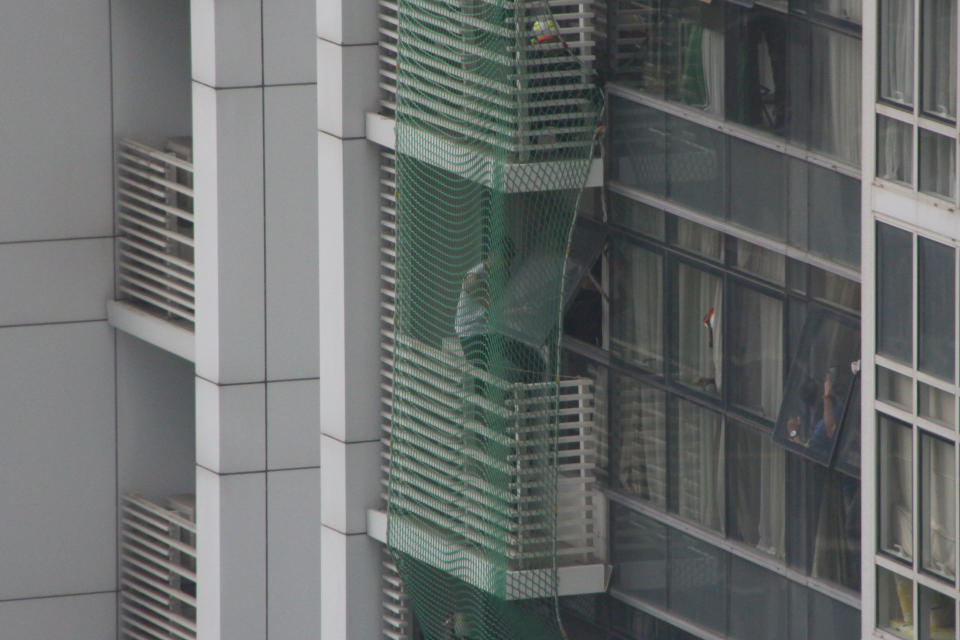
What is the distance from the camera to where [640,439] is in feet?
73.6

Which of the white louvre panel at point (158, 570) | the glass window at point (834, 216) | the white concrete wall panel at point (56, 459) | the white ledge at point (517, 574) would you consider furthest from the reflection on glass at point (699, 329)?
the white concrete wall panel at point (56, 459)

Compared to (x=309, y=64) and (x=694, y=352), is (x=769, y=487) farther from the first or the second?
(x=309, y=64)

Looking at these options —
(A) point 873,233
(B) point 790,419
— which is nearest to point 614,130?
(B) point 790,419

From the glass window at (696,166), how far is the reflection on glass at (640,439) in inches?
76.0

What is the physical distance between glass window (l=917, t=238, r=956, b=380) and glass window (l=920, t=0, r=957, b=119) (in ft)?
3.05

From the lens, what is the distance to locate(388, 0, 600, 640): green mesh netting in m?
22.0

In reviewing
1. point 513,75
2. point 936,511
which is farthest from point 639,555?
point 936,511

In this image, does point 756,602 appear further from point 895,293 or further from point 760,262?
point 895,293

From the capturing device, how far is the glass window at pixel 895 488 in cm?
1705

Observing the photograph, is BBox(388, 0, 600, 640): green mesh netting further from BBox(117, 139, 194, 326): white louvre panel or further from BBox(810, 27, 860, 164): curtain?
BBox(117, 139, 194, 326): white louvre panel

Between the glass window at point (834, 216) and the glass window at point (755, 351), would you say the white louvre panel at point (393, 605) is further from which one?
the glass window at point (834, 216)

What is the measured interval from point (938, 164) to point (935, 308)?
3.19 ft

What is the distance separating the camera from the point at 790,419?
789 inches

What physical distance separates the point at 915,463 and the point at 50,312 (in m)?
15.3
